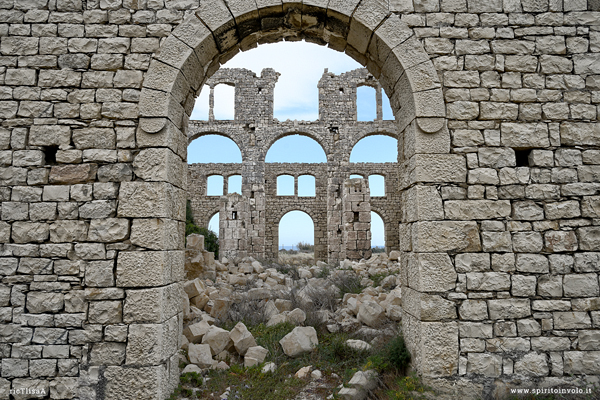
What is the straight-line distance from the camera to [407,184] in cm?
388

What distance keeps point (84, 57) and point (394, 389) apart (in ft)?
16.0

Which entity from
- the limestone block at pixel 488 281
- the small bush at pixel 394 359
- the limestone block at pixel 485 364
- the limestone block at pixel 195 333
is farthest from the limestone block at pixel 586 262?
the limestone block at pixel 195 333

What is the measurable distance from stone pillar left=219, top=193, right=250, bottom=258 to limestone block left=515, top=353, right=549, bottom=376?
12271 millimetres

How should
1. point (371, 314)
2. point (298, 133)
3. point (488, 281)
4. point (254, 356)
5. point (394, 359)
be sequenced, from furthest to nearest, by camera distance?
1. point (298, 133)
2. point (371, 314)
3. point (254, 356)
4. point (394, 359)
5. point (488, 281)

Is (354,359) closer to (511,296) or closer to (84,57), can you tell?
(511,296)

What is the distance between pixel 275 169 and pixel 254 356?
59.0 ft

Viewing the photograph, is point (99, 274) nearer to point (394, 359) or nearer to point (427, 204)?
point (394, 359)

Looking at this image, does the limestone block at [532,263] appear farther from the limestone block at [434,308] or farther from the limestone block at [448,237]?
the limestone block at [434,308]

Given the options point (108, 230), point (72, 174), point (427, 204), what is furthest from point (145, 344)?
point (427, 204)

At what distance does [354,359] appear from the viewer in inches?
168

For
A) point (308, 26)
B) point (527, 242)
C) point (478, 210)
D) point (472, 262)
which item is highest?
point (308, 26)

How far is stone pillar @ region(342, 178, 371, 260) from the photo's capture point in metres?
12.5

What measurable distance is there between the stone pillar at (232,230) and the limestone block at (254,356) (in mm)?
10426

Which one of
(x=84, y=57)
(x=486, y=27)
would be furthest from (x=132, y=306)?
(x=486, y=27)
